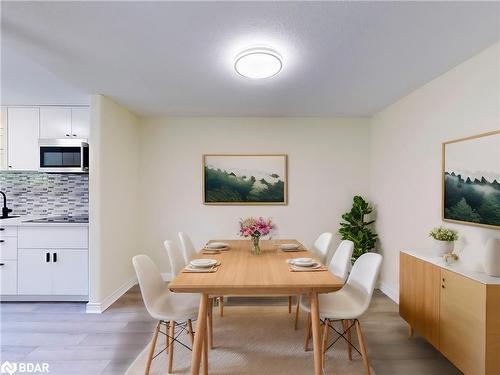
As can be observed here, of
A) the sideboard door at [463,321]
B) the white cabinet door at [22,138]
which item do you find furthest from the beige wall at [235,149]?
the sideboard door at [463,321]

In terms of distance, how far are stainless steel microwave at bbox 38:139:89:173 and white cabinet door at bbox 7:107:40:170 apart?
0.12 meters

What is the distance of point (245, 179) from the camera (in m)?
4.31

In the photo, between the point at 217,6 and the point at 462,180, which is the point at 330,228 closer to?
the point at 462,180

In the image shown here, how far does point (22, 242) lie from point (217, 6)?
3487 millimetres

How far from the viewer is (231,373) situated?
2.16m

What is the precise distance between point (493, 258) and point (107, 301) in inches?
147

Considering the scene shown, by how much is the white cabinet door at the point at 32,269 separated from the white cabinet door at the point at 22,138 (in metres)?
1.10

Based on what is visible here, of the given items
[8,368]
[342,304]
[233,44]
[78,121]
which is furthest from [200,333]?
[78,121]

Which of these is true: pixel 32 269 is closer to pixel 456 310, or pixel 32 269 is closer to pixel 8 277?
pixel 8 277

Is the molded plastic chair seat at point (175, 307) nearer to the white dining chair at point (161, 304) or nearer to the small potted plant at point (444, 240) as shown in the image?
the white dining chair at point (161, 304)

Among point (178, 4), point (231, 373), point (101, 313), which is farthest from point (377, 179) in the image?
point (101, 313)

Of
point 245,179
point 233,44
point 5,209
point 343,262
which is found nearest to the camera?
point 233,44

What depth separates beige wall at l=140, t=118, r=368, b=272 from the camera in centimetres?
434

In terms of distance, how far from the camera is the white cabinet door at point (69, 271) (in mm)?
3402
